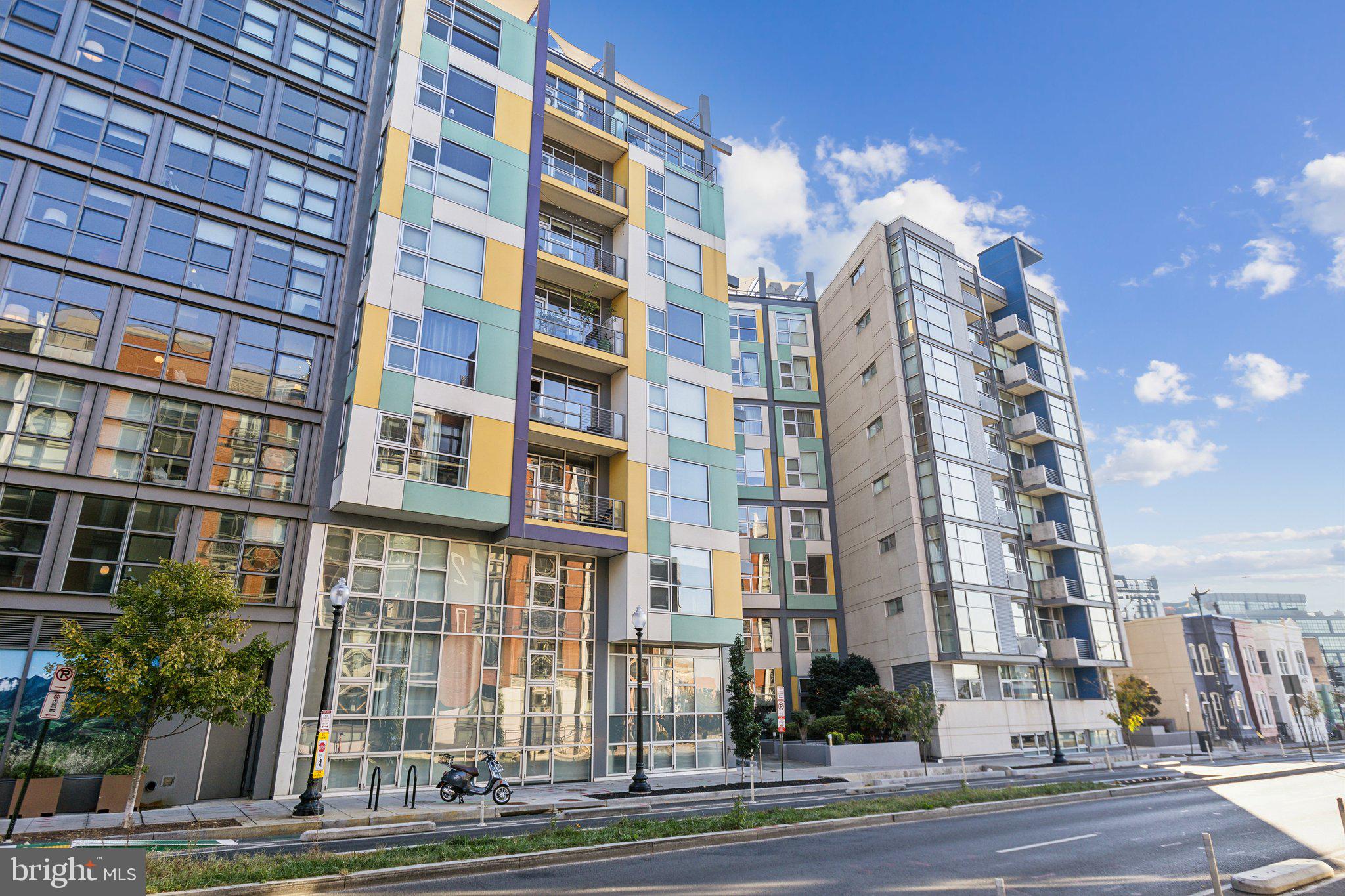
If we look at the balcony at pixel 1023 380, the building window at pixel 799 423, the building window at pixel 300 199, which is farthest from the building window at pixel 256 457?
the balcony at pixel 1023 380

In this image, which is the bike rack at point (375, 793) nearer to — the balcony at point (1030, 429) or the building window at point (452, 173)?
the building window at point (452, 173)

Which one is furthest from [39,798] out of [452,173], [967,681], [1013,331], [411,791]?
[1013,331]

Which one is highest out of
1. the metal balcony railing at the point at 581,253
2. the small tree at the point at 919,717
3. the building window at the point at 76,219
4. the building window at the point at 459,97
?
the building window at the point at 459,97

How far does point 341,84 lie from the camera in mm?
26906

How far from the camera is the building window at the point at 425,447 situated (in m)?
22.3

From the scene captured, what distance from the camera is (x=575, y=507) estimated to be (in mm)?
27719

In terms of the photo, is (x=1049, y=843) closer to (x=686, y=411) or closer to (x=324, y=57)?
(x=686, y=411)

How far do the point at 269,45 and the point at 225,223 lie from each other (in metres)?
7.52

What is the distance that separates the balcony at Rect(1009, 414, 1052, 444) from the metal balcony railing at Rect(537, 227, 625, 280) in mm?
30228

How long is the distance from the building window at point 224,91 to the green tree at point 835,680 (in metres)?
35.2

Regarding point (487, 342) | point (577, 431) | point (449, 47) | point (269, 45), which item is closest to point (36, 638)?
point (487, 342)

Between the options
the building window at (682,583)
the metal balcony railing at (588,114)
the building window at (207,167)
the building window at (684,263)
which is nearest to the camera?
the building window at (207,167)

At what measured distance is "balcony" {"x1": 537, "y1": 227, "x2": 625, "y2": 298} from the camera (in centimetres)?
A: 2862

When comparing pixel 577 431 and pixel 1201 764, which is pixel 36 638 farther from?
pixel 1201 764
